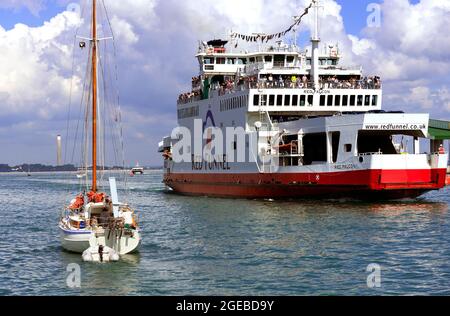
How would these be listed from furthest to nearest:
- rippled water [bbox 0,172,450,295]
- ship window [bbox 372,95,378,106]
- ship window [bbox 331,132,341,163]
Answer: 1. ship window [bbox 372,95,378,106]
2. ship window [bbox 331,132,341,163]
3. rippled water [bbox 0,172,450,295]

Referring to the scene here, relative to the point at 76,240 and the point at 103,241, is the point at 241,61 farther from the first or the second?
the point at 103,241

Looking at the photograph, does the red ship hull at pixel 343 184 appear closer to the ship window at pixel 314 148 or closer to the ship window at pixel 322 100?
the ship window at pixel 314 148

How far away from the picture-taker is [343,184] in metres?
44.8

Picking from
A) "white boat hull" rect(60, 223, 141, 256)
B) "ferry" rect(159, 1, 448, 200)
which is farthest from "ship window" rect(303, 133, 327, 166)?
"white boat hull" rect(60, 223, 141, 256)

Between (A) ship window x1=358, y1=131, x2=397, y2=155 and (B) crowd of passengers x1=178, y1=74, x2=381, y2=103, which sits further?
(B) crowd of passengers x1=178, y1=74, x2=381, y2=103

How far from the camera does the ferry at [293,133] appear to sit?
44031 mm

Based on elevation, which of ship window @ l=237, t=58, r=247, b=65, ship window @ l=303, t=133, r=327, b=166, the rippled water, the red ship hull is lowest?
the rippled water

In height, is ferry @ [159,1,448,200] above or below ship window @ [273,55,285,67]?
below

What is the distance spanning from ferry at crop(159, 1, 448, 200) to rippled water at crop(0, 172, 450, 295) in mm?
2130

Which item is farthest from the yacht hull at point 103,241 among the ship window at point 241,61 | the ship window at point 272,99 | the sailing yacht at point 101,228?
the ship window at point 241,61

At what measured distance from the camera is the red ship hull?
4338 cm

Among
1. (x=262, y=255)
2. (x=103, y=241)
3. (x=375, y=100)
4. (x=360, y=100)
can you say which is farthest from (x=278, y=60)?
(x=103, y=241)

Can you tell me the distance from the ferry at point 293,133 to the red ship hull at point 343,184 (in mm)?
58

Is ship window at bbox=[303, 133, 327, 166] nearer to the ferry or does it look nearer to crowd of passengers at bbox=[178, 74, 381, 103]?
the ferry
